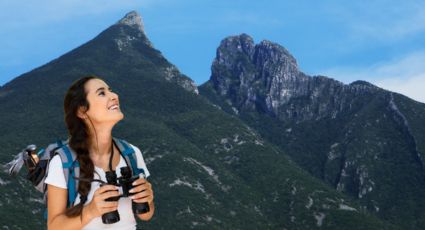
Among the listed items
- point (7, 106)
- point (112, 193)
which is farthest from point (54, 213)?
point (7, 106)

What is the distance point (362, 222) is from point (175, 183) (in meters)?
46.1

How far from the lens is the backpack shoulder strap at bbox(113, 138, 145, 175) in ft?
18.4

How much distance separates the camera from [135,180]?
5.05m

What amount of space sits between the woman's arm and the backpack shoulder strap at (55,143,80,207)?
56mm

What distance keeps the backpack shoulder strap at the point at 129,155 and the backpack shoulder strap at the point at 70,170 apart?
60 cm

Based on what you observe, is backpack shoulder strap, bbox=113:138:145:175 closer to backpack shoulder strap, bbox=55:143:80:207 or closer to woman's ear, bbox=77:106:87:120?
woman's ear, bbox=77:106:87:120

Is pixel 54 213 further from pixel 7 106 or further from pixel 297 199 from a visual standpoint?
pixel 7 106

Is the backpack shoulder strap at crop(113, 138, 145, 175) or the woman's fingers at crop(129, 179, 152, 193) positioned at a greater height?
the backpack shoulder strap at crop(113, 138, 145, 175)

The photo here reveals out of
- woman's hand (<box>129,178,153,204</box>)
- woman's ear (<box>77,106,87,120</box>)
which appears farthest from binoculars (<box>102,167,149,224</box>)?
woman's ear (<box>77,106,87,120</box>)

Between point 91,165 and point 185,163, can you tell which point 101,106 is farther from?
point 185,163

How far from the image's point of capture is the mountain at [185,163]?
116500 mm

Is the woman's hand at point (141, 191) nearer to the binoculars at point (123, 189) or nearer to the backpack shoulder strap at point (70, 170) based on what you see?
the binoculars at point (123, 189)

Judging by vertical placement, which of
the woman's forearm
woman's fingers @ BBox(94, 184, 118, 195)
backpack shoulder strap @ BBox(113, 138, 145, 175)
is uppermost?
backpack shoulder strap @ BBox(113, 138, 145, 175)

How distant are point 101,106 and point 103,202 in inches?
44.7
